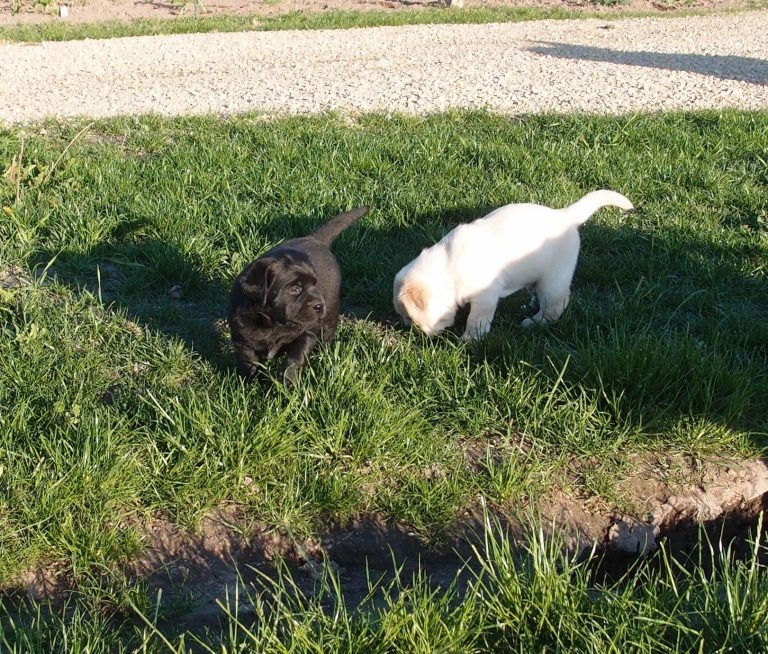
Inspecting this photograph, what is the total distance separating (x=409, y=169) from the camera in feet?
20.2

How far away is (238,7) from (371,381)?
16.0 meters

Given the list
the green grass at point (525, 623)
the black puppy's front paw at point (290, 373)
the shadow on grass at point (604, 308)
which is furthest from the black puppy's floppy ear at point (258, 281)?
the green grass at point (525, 623)

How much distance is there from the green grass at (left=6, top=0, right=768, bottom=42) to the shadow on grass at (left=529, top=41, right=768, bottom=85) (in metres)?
3.64

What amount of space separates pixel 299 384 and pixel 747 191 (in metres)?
3.91

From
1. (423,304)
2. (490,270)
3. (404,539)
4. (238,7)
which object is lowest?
(404,539)

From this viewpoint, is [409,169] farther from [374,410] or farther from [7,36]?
[7,36]

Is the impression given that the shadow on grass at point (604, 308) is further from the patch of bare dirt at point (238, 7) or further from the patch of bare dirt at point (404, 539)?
the patch of bare dirt at point (238, 7)

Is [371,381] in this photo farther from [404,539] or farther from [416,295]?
[404,539]

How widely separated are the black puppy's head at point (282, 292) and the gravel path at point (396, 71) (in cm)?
482

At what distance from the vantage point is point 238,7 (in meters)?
17.5

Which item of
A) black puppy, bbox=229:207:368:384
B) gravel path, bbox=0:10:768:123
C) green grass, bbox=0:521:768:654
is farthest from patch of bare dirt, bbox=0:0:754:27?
green grass, bbox=0:521:768:654

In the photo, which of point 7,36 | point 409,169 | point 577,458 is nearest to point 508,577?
point 577,458

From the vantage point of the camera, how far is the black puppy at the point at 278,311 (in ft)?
11.7

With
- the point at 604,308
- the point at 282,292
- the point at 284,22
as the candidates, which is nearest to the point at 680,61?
the point at 284,22
